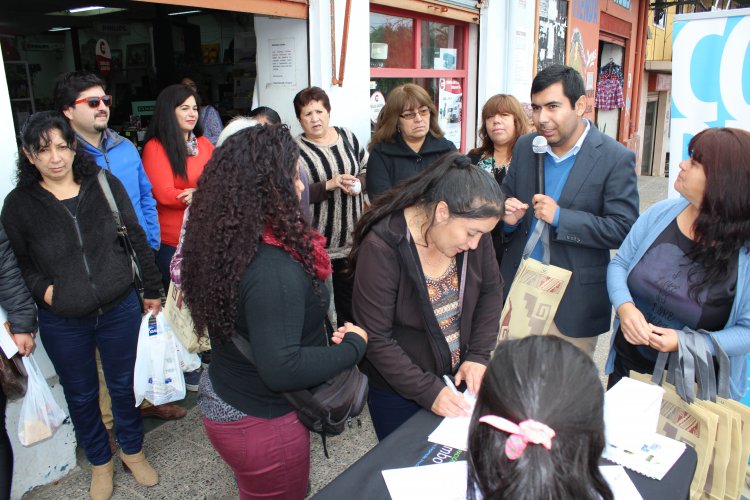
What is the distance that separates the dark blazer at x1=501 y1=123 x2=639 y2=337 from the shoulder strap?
2.08 metres

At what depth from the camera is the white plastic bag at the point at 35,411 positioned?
248 cm

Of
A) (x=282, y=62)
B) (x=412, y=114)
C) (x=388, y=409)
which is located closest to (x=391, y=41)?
(x=282, y=62)

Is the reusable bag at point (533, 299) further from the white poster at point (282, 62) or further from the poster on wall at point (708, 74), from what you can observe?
the white poster at point (282, 62)

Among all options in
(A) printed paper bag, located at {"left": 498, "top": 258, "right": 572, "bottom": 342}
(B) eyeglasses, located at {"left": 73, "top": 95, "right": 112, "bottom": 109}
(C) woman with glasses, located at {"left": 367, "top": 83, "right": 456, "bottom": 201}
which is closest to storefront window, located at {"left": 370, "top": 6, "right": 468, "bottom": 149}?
(C) woman with glasses, located at {"left": 367, "top": 83, "right": 456, "bottom": 201}

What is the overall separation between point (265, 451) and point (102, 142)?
2.11 metres

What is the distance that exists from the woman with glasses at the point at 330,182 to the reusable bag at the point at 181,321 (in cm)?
128

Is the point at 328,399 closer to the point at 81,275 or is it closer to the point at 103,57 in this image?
the point at 81,275

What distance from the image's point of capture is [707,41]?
10.4ft

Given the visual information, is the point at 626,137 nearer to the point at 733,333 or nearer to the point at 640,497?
the point at 733,333

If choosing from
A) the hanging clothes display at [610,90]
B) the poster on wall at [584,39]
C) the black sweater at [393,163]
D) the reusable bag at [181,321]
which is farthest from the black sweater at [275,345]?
the hanging clothes display at [610,90]

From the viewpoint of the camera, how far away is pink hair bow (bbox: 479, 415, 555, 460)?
1.03 m

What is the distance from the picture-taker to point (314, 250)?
1784 millimetres

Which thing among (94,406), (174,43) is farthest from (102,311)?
(174,43)

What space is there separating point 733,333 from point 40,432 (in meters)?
2.95
